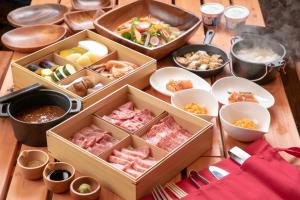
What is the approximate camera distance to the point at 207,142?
179 centimetres

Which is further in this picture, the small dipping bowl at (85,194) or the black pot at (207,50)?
the black pot at (207,50)

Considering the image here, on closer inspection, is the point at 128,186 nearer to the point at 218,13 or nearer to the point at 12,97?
the point at 12,97

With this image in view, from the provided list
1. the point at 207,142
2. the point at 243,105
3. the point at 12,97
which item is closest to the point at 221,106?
the point at 243,105

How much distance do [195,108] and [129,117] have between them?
10.4 inches

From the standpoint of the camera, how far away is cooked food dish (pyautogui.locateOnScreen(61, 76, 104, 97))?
198cm

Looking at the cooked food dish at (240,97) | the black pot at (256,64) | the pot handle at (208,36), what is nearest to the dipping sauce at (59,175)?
the cooked food dish at (240,97)

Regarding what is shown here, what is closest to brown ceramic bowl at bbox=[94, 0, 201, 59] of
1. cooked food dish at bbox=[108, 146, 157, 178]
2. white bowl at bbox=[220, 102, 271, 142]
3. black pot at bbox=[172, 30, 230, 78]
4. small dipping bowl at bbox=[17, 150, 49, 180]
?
black pot at bbox=[172, 30, 230, 78]

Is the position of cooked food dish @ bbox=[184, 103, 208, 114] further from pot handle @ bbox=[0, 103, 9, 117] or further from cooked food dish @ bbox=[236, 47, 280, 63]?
pot handle @ bbox=[0, 103, 9, 117]

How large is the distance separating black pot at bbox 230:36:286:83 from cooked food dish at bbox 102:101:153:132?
0.49 metres

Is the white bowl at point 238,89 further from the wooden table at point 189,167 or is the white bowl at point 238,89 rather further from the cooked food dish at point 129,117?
the cooked food dish at point 129,117

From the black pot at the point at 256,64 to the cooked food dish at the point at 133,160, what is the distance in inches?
26.0

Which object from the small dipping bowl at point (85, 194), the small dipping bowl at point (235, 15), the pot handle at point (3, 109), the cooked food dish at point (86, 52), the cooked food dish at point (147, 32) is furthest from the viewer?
the small dipping bowl at point (235, 15)

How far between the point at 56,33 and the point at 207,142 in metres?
1.06

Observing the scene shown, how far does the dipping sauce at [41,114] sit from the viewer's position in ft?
6.05
